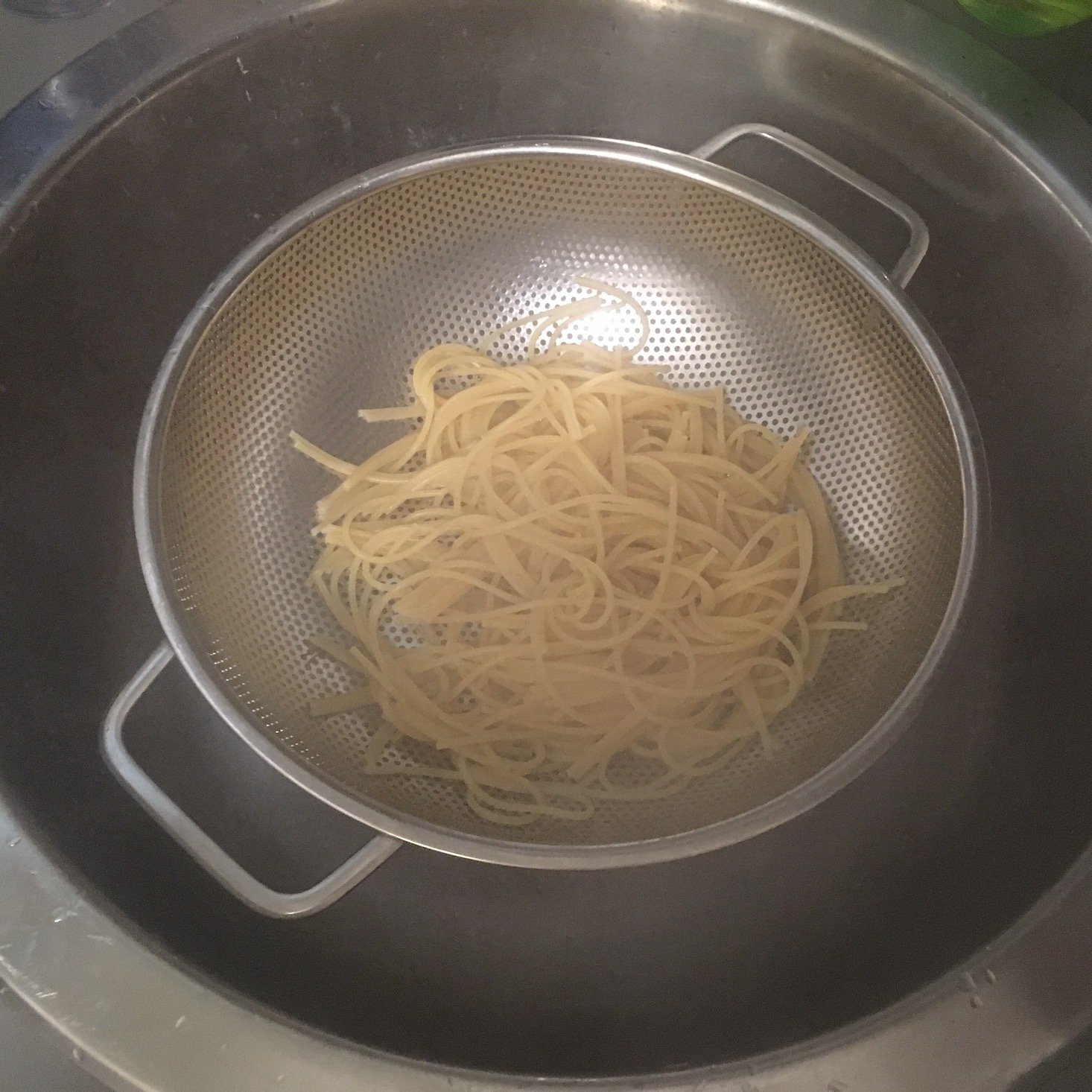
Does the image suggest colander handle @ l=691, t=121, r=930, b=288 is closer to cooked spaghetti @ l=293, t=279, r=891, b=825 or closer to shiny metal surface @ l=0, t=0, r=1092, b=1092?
shiny metal surface @ l=0, t=0, r=1092, b=1092

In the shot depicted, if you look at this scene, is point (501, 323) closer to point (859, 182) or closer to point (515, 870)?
point (859, 182)

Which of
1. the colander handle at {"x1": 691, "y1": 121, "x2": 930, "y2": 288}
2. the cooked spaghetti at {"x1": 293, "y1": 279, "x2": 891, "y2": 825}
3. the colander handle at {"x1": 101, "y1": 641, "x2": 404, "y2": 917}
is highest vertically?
the colander handle at {"x1": 691, "y1": 121, "x2": 930, "y2": 288}

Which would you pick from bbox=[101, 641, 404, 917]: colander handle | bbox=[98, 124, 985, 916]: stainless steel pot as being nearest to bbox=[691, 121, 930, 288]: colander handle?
bbox=[98, 124, 985, 916]: stainless steel pot

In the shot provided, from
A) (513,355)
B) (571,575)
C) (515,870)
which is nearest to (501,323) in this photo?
(513,355)

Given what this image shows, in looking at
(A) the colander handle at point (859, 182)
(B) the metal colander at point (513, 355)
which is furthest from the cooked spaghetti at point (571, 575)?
(A) the colander handle at point (859, 182)

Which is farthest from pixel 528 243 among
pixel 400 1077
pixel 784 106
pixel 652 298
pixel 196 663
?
pixel 400 1077

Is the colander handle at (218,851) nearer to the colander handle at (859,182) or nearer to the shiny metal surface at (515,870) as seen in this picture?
the shiny metal surface at (515,870)

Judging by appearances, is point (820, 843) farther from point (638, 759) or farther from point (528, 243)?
point (528, 243)

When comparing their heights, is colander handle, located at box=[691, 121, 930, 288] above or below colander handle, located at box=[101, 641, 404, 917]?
above
